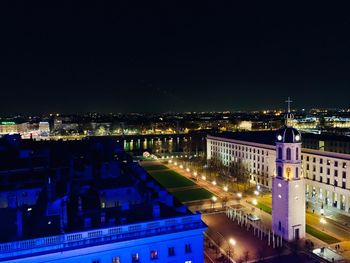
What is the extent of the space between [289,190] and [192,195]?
89.4 ft

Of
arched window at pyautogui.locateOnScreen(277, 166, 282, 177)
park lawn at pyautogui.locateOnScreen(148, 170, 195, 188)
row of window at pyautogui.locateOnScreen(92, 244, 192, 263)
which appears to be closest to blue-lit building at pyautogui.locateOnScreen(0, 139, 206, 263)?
row of window at pyautogui.locateOnScreen(92, 244, 192, 263)

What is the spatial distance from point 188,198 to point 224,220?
15124 mm

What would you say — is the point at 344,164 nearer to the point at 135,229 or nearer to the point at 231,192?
the point at 231,192

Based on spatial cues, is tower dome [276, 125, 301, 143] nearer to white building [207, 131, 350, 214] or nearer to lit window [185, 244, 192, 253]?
white building [207, 131, 350, 214]

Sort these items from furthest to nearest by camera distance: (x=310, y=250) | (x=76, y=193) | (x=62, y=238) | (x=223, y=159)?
1. (x=223, y=159)
2. (x=310, y=250)
3. (x=76, y=193)
4. (x=62, y=238)

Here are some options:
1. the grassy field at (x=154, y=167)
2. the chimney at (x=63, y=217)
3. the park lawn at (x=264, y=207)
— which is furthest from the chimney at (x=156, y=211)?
the grassy field at (x=154, y=167)

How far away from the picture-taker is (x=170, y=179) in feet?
297

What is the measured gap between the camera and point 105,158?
195ft

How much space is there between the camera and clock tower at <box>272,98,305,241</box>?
164 ft

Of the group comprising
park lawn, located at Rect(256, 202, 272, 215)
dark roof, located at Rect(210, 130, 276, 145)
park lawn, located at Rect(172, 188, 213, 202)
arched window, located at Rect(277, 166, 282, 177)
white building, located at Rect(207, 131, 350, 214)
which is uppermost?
dark roof, located at Rect(210, 130, 276, 145)

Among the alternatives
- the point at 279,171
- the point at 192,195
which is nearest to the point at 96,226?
the point at 279,171

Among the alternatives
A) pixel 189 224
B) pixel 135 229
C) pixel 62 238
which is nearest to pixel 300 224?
pixel 189 224

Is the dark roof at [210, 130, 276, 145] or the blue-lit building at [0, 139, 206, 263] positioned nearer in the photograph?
the blue-lit building at [0, 139, 206, 263]

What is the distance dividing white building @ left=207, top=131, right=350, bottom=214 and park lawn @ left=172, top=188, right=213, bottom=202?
14311 millimetres
